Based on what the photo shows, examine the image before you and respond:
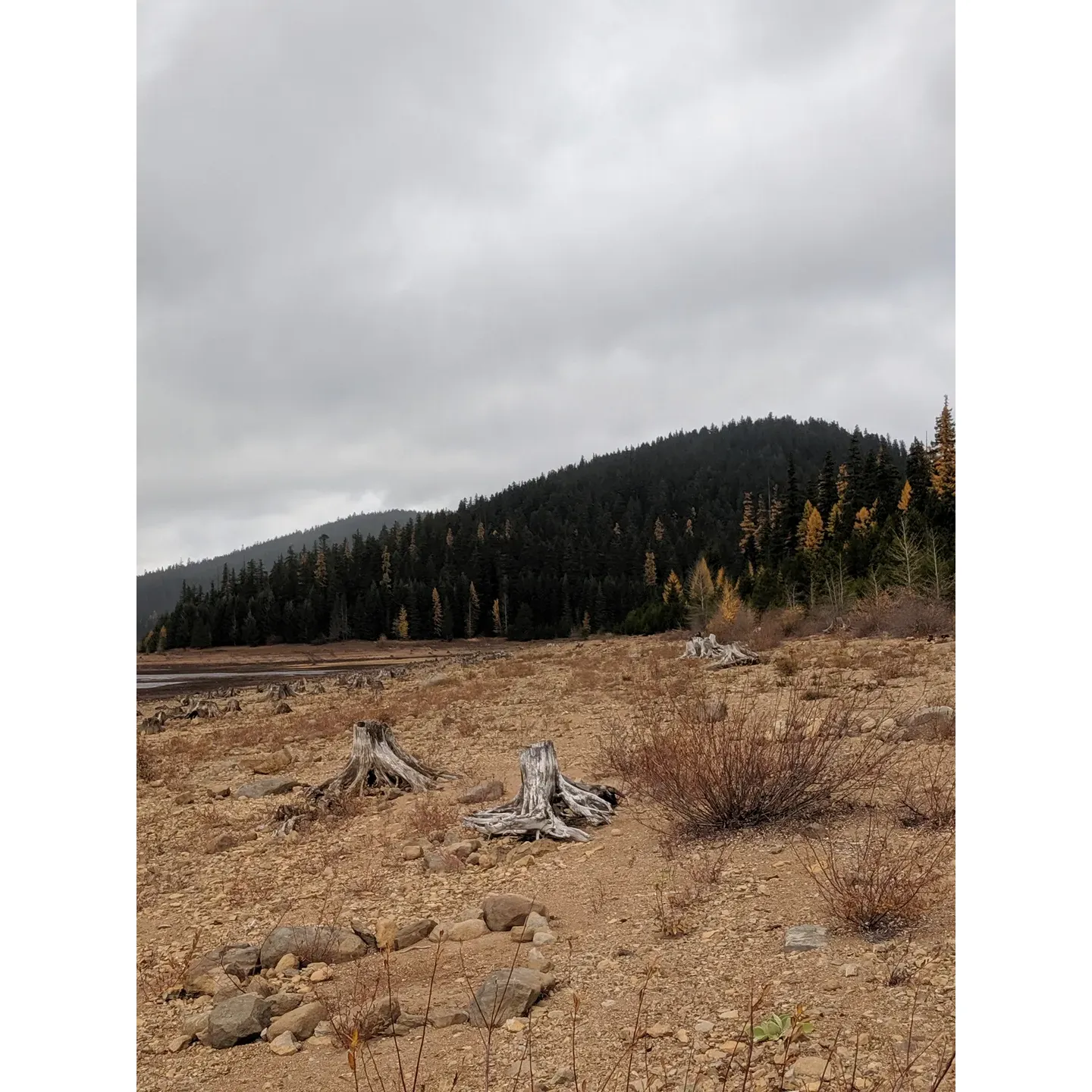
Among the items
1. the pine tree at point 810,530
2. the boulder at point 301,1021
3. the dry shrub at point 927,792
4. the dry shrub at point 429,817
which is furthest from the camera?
the pine tree at point 810,530

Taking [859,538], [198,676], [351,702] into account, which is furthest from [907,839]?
[198,676]

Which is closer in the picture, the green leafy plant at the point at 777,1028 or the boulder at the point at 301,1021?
the green leafy plant at the point at 777,1028

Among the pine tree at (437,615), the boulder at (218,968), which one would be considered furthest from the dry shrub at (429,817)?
the pine tree at (437,615)

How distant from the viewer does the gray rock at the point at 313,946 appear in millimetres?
4559

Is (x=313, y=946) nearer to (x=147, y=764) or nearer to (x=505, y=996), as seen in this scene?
(x=505, y=996)

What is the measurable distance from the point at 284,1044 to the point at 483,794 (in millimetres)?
5098

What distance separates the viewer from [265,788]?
10273 mm

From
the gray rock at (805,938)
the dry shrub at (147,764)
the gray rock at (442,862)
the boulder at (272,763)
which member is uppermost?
the gray rock at (805,938)

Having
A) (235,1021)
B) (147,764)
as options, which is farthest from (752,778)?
(147,764)

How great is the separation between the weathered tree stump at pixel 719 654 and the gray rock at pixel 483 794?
13.4m

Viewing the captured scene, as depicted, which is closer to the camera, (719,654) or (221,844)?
(221,844)

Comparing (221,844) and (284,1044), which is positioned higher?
(284,1044)

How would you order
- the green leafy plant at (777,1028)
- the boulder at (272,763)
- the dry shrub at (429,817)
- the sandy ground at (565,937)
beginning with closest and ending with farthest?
the green leafy plant at (777,1028) < the sandy ground at (565,937) < the dry shrub at (429,817) < the boulder at (272,763)

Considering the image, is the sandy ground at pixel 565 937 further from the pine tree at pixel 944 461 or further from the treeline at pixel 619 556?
the pine tree at pixel 944 461
